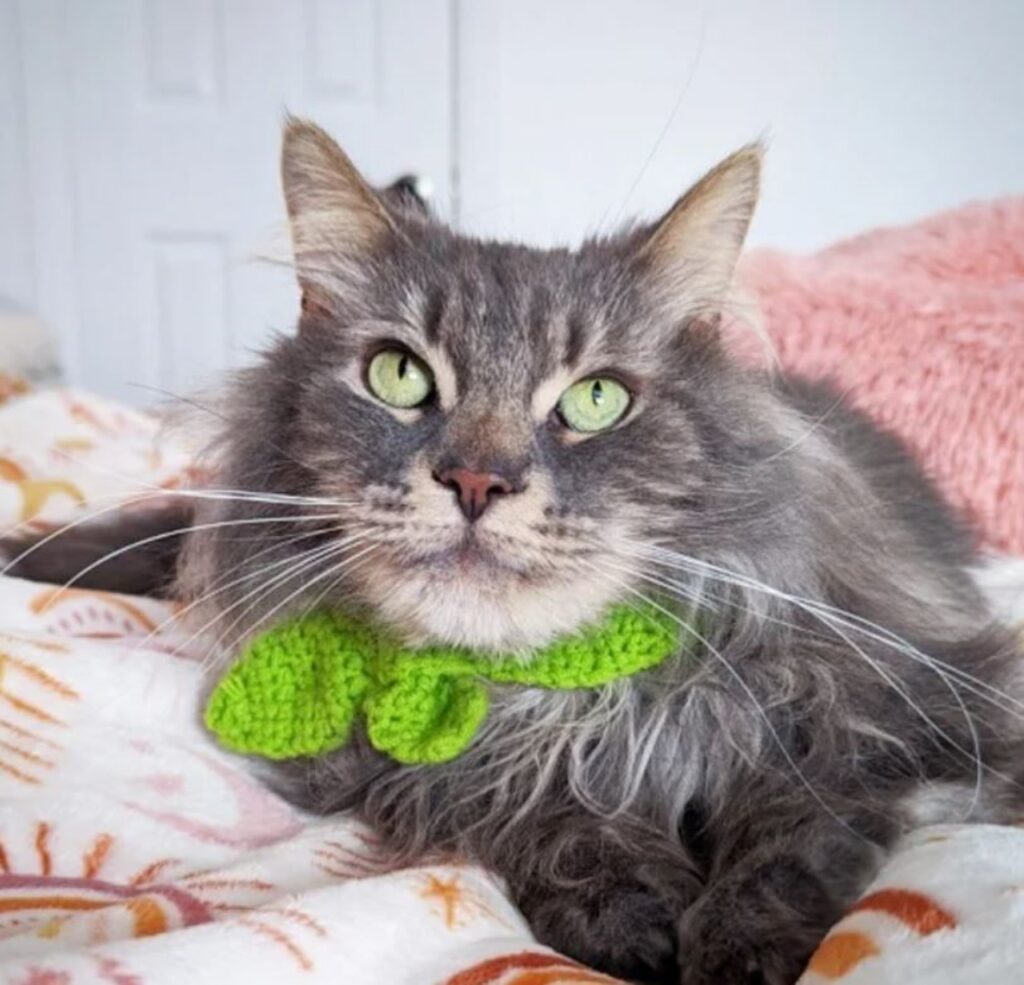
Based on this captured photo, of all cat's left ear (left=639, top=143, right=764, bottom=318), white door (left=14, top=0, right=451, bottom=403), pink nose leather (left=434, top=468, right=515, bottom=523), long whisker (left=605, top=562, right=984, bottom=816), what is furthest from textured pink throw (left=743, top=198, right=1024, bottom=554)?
white door (left=14, top=0, right=451, bottom=403)

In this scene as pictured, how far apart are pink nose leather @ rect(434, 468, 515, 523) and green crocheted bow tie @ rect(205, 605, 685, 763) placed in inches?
7.1

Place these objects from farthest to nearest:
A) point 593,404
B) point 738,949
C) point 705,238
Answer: point 705,238 < point 593,404 < point 738,949

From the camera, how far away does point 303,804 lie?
1216 mm

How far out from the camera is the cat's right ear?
1215mm

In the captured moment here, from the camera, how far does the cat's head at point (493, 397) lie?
999mm

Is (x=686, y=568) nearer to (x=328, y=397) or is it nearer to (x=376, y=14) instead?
(x=328, y=397)

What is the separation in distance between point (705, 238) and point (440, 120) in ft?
10.2

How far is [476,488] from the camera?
970mm

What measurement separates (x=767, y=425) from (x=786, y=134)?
3.11 metres

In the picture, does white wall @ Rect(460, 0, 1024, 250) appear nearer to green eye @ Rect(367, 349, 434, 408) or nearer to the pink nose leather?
green eye @ Rect(367, 349, 434, 408)

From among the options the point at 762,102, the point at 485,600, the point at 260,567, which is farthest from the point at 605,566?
the point at 762,102

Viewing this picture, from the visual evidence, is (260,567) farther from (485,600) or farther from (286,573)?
(485,600)

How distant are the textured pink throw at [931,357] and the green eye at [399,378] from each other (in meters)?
1.12

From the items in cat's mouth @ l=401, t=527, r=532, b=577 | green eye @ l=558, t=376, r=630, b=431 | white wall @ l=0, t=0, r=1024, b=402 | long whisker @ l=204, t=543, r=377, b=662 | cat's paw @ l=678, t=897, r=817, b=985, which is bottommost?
cat's paw @ l=678, t=897, r=817, b=985
